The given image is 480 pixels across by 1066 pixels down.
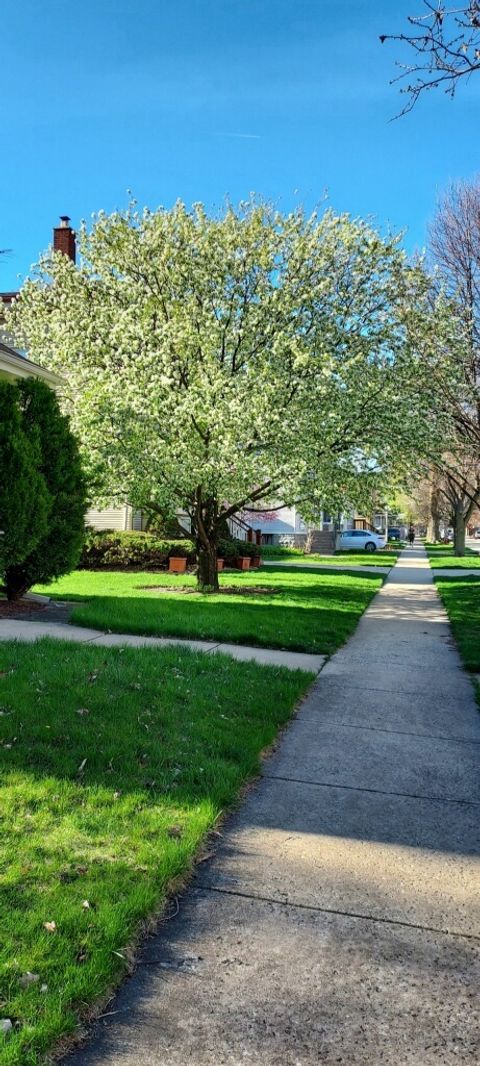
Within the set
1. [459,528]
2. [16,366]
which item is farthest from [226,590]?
[459,528]

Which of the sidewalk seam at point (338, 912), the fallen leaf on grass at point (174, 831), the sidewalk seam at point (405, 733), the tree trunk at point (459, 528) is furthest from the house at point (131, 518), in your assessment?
the sidewalk seam at point (338, 912)

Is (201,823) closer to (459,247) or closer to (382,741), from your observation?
(382,741)

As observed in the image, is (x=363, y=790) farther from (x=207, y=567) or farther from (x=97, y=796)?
(x=207, y=567)

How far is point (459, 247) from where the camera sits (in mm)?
16125

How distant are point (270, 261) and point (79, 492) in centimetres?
564

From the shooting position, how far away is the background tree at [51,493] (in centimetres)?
1017

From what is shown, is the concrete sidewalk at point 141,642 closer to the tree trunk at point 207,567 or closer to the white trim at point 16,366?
the tree trunk at point 207,567

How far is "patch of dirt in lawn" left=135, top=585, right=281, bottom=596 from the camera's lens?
13781 mm

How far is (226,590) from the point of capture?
14.3 metres

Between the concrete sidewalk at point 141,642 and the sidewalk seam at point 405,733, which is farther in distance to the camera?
the concrete sidewalk at point 141,642

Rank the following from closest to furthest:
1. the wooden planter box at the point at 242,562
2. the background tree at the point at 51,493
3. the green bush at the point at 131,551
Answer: the background tree at the point at 51,493, the green bush at the point at 131,551, the wooden planter box at the point at 242,562

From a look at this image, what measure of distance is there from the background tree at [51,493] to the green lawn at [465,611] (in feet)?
18.6

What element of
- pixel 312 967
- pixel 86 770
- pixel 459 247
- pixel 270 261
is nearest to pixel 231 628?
pixel 86 770

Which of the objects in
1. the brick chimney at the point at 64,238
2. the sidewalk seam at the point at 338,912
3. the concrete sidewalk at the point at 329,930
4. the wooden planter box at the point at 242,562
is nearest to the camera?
the concrete sidewalk at the point at 329,930
